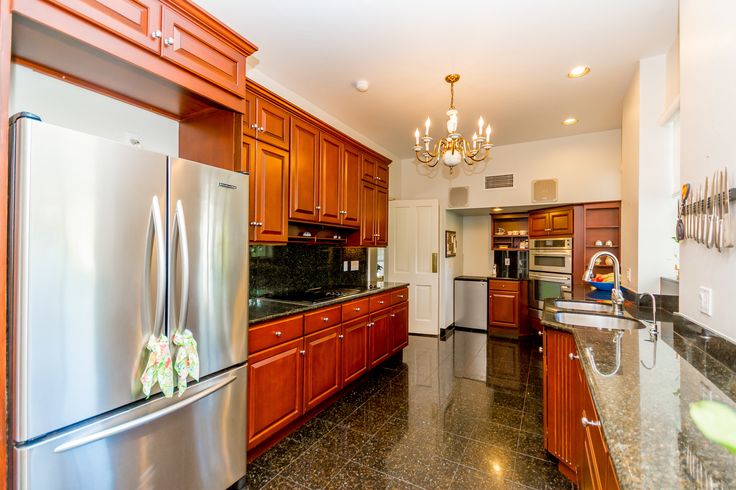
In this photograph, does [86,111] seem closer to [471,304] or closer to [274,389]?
[274,389]

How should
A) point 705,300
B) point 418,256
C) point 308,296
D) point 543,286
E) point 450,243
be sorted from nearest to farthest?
point 705,300, point 308,296, point 543,286, point 418,256, point 450,243

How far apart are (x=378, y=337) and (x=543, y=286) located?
2.82 metres

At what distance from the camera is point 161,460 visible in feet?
4.71

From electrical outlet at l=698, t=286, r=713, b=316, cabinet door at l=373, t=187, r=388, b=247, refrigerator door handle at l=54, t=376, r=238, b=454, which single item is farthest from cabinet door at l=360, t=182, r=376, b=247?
electrical outlet at l=698, t=286, r=713, b=316

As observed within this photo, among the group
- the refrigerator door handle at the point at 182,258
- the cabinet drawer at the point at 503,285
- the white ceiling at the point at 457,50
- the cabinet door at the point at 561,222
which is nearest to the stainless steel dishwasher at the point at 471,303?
the cabinet drawer at the point at 503,285

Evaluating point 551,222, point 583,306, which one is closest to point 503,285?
point 551,222

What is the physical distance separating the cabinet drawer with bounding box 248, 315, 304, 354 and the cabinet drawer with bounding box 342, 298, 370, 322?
0.56 meters

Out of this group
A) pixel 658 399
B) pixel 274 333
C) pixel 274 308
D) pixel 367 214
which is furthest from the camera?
pixel 367 214

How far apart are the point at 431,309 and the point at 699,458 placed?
Result: 4297 mm

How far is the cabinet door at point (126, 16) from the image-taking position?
4.23ft

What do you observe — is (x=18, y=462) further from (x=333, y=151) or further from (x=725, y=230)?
(x=333, y=151)

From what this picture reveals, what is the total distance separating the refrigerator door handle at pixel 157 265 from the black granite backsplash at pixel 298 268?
129 cm

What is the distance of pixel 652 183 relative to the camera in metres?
2.56

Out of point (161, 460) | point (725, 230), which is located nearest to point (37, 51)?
point (161, 460)
